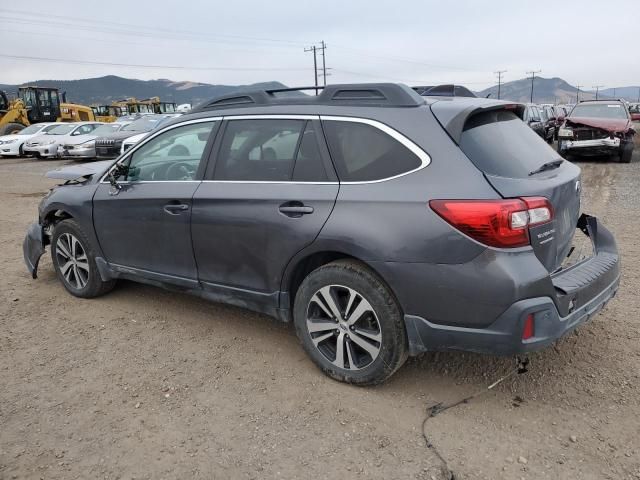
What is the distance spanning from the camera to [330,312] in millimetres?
3209

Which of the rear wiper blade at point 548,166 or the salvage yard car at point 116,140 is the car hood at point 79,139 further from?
the rear wiper blade at point 548,166

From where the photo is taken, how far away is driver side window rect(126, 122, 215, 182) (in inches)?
153

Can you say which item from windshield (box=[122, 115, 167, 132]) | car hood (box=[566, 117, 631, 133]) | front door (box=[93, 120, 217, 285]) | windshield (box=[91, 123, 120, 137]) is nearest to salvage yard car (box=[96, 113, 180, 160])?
windshield (box=[122, 115, 167, 132])

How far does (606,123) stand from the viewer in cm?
1417

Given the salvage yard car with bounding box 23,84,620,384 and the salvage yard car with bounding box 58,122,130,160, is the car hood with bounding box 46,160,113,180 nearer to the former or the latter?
the salvage yard car with bounding box 23,84,620,384

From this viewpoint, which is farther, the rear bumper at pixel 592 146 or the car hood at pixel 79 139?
the car hood at pixel 79 139

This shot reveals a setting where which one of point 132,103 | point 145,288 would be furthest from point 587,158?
point 132,103

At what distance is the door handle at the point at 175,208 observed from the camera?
3764mm

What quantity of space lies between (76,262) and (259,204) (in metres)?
2.26

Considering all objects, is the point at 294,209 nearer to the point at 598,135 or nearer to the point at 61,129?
the point at 598,135

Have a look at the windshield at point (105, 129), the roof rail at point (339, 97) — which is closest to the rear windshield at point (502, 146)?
the roof rail at point (339, 97)

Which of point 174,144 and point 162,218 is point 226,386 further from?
point 174,144

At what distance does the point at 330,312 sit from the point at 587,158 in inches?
603

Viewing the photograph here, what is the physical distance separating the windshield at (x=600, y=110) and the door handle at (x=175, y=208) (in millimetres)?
14247
